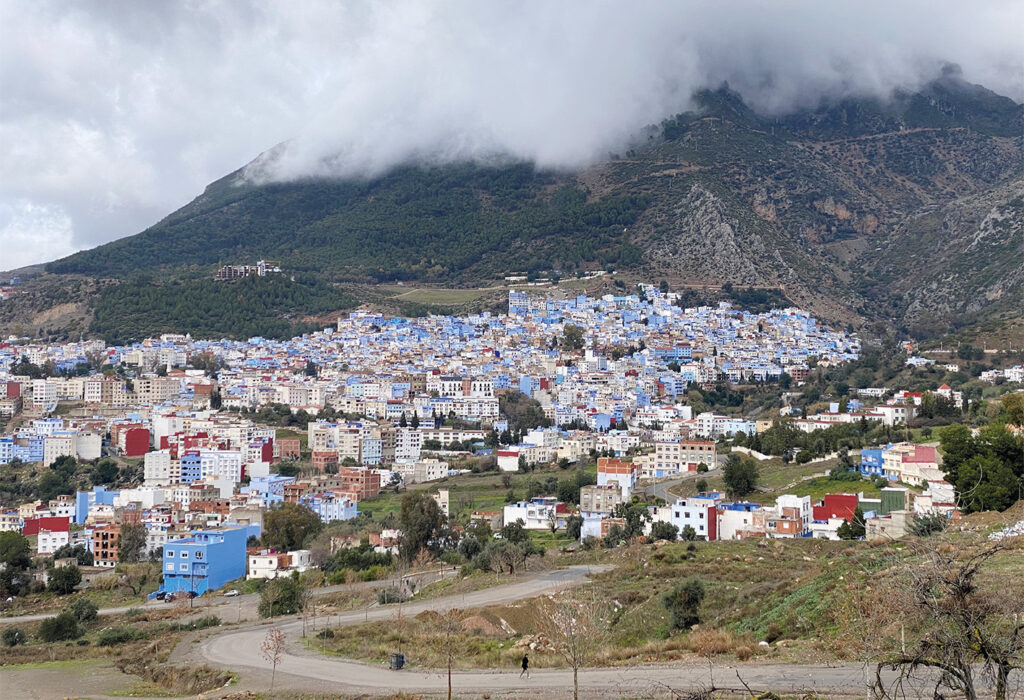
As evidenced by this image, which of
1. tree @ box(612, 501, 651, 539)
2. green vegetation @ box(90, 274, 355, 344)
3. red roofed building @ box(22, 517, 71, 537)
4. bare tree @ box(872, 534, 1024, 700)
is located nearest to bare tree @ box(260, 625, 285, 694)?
bare tree @ box(872, 534, 1024, 700)

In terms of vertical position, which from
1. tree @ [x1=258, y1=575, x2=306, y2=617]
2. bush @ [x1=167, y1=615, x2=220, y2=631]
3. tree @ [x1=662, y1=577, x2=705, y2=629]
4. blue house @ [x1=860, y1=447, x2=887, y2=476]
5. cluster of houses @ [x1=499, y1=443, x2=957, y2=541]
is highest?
blue house @ [x1=860, y1=447, x2=887, y2=476]

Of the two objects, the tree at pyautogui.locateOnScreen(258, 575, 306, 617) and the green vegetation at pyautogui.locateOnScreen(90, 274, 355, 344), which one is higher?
the green vegetation at pyautogui.locateOnScreen(90, 274, 355, 344)

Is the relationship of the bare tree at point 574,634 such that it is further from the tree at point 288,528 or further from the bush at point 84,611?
the tree at point 288,528

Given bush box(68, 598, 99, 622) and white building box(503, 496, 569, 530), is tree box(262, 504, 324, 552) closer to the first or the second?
white building box(503, 496, 569, 530)

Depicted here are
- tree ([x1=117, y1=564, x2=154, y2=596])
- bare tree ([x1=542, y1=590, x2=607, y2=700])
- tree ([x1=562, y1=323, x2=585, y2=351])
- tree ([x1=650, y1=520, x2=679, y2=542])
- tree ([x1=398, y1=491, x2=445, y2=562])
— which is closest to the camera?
bare tree ([x1=542, y1=590, x2=607, y2=700])

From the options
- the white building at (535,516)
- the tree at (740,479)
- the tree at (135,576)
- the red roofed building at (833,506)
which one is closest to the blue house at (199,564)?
the tree at (135,576)

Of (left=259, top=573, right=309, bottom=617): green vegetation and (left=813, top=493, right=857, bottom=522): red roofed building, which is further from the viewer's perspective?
(left=813, top=493, right=857, bottom=522): red roofed building

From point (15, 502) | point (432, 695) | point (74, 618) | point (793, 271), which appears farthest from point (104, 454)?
point (793, 271)
